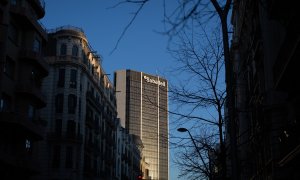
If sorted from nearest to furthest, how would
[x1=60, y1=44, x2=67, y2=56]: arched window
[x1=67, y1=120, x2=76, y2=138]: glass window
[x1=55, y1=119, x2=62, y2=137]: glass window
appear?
[x1=55, y1=119, x2=62, y2=137]: glass window → [x1=67, y1=120, x2=76, y2=138]: glass window → [x1=60, y1=44, x2=67, y2=56]: arched window

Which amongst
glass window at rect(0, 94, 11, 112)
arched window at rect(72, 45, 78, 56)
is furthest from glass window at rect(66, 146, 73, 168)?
glass window at rect(0, 94, 11, 112)

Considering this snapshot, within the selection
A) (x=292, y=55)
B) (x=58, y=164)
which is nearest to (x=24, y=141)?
(x=58, y=164)

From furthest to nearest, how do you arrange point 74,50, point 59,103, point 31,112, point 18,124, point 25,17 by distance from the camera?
point 74,50 < point 59,103 < point 31,112 < point 25,17 < point 18,124

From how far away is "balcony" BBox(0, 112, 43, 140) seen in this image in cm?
3516

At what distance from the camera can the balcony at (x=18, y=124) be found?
3516 cm

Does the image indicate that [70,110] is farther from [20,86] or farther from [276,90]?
[276,90]

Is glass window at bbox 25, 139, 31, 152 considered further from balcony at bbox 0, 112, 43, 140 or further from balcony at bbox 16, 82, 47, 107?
balcony at bbox 16, 82, 47, 107

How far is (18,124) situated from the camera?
35969mm

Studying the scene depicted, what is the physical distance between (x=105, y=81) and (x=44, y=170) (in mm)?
23199

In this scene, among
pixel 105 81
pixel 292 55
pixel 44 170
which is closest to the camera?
pixel 292 55

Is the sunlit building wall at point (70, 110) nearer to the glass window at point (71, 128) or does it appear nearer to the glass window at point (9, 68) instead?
the glass window at point (71, 128)

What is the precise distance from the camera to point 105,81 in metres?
78.1

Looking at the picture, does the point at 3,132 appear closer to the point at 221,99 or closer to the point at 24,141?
the point at 24,141

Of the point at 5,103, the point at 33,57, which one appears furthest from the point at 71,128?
the point at 5,103
